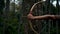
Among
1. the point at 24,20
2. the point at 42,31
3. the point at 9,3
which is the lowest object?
the point at 42,31

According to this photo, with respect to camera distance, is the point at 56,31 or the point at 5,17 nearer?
the point at 56,31

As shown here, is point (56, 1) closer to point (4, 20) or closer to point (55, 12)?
point (55, 12)

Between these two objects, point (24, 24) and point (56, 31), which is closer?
point (56, 31)

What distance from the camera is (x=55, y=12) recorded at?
61.1 inches

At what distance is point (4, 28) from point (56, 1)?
593 millimetres

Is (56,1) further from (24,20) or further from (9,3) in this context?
(9,3)

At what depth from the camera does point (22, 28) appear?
1696 mm

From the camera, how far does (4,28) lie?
170 cm

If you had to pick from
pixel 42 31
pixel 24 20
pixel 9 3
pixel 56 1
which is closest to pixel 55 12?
pixel 56 1

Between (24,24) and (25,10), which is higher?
(25,10)

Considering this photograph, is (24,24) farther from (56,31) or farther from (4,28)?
(56,31)

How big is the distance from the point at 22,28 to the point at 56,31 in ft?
1.18

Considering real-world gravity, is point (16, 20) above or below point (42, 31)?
above

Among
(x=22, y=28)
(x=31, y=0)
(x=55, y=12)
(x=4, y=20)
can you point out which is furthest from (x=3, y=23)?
(x=55, y=12)
